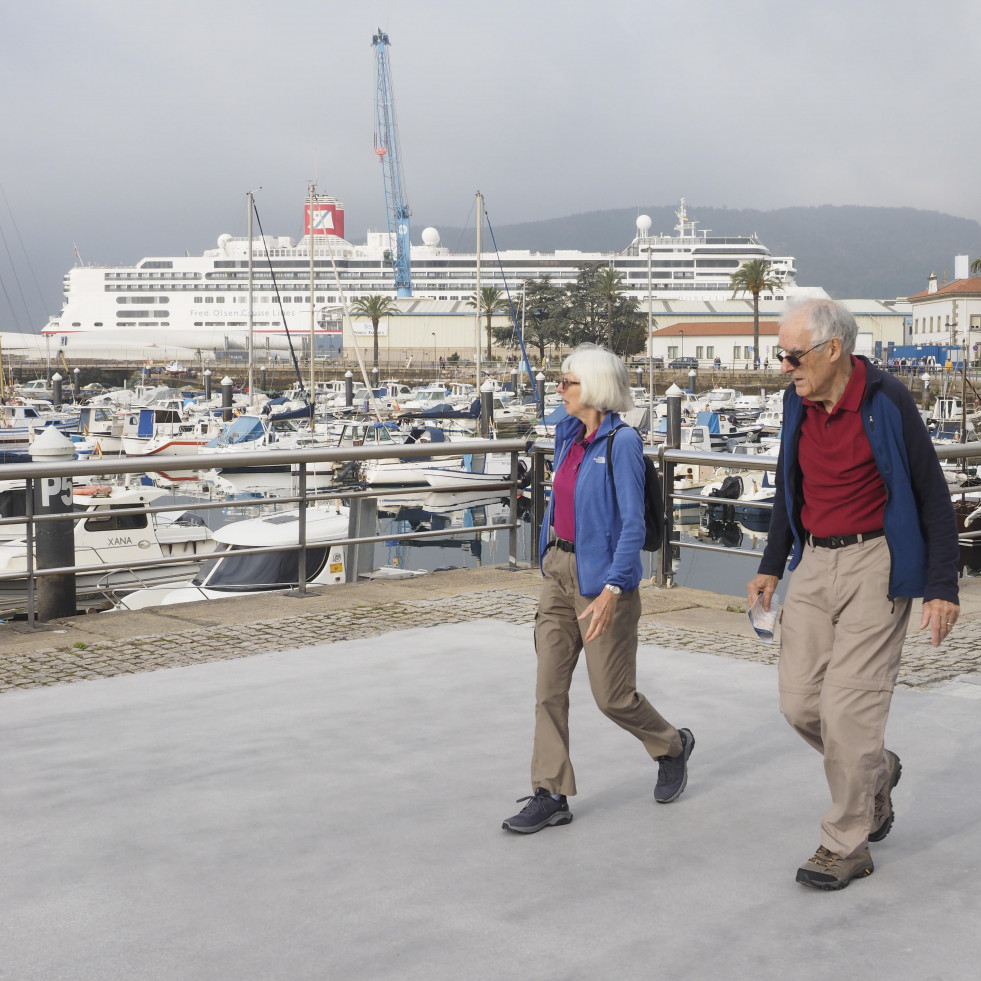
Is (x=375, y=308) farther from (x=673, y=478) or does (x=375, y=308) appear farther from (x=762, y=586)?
(x=762, y=586)

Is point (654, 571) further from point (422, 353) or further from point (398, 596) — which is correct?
point (422, 353)

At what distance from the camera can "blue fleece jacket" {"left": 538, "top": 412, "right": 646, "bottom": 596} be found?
4109mm

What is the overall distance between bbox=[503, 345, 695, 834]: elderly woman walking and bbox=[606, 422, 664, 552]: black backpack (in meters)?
0.01

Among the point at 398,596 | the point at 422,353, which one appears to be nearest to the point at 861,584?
the point at 398,596

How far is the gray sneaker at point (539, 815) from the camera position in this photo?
164 inches

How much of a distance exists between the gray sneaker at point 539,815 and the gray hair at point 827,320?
175cm

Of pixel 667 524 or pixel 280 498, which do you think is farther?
pixel 667 524

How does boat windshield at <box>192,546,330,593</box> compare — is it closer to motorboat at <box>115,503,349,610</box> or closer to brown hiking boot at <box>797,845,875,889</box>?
motorboat at <box>115,503,349,610</box>

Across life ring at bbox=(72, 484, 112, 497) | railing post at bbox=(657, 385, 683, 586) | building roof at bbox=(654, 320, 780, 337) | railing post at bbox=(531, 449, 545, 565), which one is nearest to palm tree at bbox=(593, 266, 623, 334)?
building roof at bbox=(654, 320, 780, 337)

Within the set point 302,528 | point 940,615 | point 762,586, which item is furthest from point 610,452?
point 302,528

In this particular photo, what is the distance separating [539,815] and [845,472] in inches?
60.1

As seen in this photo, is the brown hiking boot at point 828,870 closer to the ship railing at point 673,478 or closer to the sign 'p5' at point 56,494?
the ship railing at point 673,478

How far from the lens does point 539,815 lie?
4199mm

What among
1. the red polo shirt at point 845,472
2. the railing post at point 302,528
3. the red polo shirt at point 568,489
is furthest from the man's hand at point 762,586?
the railing post at point 302,528
